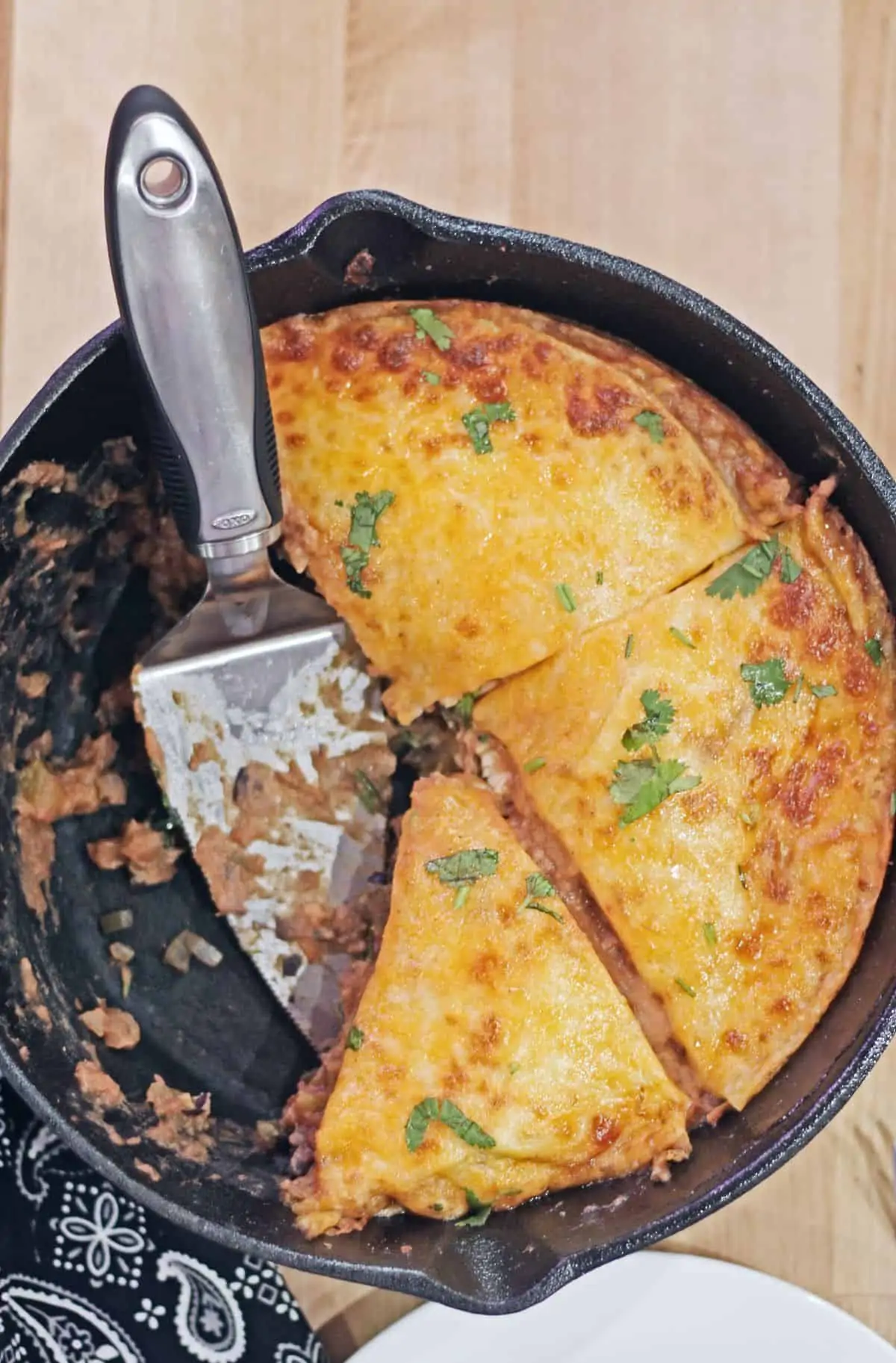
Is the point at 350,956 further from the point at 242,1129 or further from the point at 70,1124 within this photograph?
the point at 70,1124

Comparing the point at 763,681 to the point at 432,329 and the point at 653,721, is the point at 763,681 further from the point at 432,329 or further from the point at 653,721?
the point at 432,329

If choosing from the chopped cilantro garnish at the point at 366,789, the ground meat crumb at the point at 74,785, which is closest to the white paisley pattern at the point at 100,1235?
the ground meat crumb at the point at 74,785

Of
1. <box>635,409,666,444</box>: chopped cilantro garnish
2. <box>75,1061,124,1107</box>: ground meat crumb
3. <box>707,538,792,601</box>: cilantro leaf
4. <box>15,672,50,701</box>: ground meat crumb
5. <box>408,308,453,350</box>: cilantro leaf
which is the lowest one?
<box>75,1061,124,1107</box>: ground meat crumb

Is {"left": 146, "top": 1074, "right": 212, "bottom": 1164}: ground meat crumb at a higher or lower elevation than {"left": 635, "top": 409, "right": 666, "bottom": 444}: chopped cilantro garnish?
lower

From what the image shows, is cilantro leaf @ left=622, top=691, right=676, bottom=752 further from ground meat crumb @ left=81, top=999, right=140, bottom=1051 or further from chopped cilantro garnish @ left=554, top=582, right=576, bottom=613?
ground meat crumb @ left=81, top=999, right=140, bottom=1051

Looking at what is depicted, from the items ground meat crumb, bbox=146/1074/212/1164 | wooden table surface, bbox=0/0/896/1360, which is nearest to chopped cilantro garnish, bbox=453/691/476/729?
ground meat crumb, bbox=146/1074/212/1164

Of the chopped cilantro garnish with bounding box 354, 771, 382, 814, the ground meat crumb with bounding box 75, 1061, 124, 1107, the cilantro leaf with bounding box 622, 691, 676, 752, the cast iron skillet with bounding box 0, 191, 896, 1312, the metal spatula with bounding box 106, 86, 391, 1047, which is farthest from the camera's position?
the chopped cilantro garnish with bounding box 354, 771, 382, 814

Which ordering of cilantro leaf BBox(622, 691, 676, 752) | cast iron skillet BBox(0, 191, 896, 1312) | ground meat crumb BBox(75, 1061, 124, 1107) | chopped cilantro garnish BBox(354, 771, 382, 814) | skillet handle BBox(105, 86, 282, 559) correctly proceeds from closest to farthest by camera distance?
skillet handle BBox(105, 86, 282, 559) → cast iron skillet BBox(0, 191, 896, 1312) → cilantro leaf BBox(622, 691, 676, 752) → ground meat crumb BBox(75, 1061, 124, 1107) → chopped cilantro garnish BBox(354, 771, 382, 814)


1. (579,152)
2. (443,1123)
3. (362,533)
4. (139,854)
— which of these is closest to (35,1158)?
(139,854)
